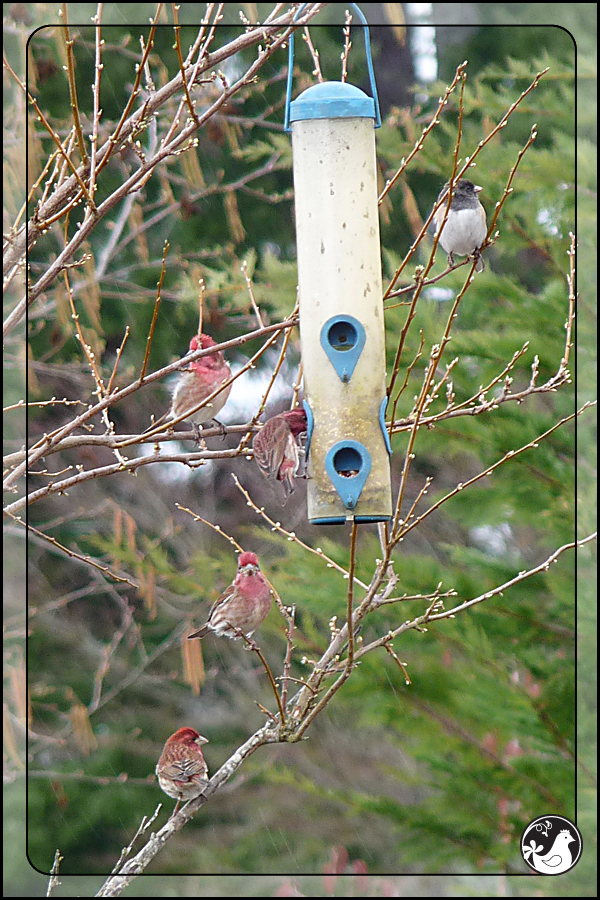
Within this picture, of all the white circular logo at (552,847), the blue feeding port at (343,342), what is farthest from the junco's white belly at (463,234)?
the white circular logo at (552,847)

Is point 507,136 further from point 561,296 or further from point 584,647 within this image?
point 584,647

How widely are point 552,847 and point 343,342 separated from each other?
1753mm

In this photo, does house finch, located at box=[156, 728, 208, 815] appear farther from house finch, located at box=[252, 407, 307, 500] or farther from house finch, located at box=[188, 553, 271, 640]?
house finch, located at box=[252, 407, 307, 500]

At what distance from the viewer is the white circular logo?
332cm

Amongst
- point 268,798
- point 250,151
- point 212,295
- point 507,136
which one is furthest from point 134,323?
point 268,798

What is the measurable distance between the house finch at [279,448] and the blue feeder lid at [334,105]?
2.44ft

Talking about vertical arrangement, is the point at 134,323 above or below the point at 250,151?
below

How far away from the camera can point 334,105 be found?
2676 mm

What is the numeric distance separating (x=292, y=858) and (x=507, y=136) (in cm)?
353

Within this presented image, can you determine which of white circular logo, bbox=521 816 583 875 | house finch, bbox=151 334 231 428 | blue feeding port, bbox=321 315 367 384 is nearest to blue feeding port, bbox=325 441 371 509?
blue feeding port, bbox=321 315 367 384

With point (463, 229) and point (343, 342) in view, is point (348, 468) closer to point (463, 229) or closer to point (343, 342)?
point (343, 342)

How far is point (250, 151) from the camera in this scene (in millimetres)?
5172

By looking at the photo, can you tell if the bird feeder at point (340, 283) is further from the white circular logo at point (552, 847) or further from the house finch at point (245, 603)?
the white circular logo at point (552, 847)

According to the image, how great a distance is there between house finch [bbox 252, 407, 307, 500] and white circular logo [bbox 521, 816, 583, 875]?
1565 mm
